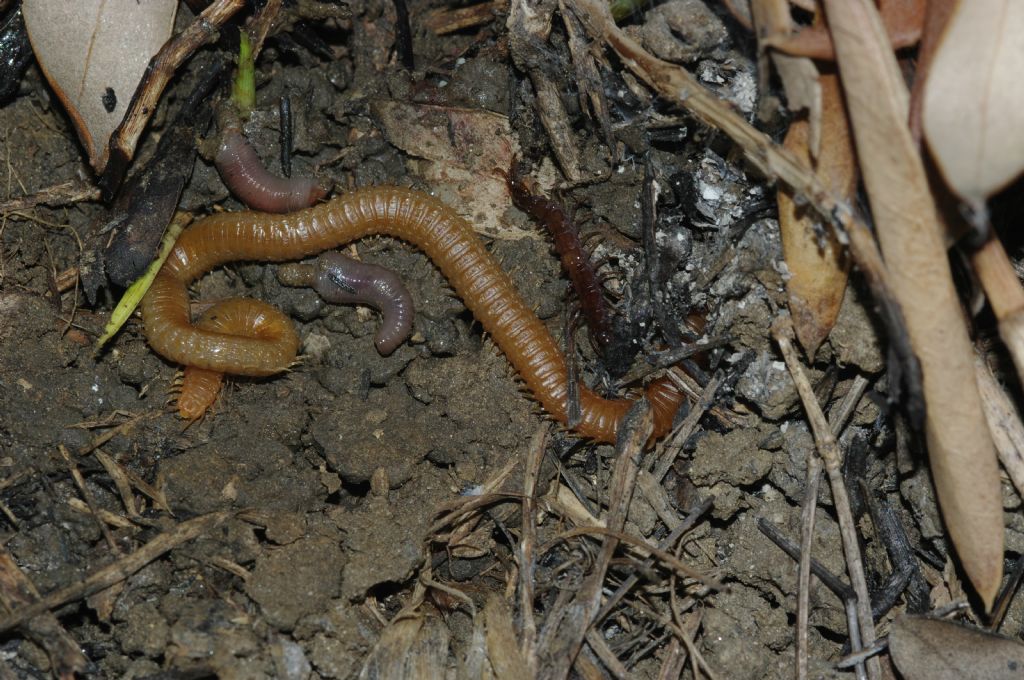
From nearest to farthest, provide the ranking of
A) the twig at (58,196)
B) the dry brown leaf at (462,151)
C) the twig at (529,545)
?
1. the twig at (529,545)
2. the twig at (58,196)
3. the dry brown leaf at (462,151)

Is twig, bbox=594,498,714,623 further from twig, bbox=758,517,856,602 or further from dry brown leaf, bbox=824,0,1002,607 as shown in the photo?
dry brown leaf, bbox=824,0,1002,607

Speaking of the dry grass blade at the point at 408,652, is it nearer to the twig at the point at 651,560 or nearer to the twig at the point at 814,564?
the twig at the point at 651,560

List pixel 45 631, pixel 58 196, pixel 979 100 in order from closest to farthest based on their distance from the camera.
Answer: pixel 979 100 < pixel 45 631 < pixel 58 196

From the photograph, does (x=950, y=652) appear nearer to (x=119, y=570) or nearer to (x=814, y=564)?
(x=814, y=564)

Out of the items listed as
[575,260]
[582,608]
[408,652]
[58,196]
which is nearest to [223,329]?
[58,196]

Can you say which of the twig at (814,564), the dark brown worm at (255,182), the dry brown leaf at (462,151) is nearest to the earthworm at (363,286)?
the dark brown worm at (255,182)

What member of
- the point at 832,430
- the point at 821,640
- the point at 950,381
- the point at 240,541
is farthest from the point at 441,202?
the point at 821,640

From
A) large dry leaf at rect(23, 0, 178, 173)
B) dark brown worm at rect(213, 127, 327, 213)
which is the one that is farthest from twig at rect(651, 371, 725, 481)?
large dry leaf at rect(23, 0, 178, 173)
